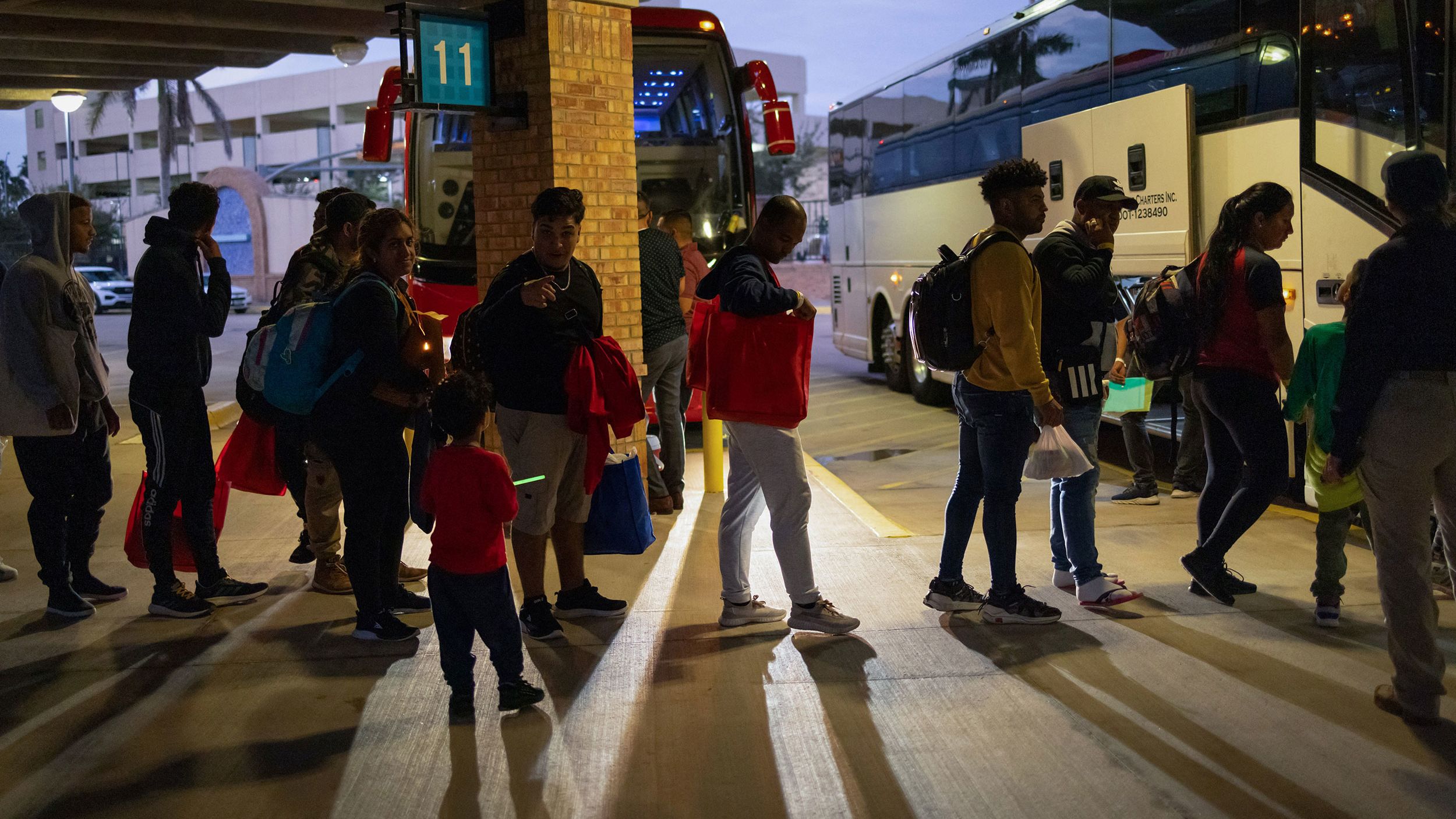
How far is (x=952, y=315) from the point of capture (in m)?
5.18

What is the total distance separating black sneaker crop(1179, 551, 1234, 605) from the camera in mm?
5570

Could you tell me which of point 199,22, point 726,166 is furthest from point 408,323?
point 726,166

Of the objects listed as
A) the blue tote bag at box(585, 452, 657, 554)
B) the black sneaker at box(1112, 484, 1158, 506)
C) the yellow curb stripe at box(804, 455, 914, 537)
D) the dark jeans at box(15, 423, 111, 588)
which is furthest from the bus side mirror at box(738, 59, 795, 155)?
the dark jeans at box(15, 423, 111, 588)

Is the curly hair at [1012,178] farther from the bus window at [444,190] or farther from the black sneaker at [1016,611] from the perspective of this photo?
the bus window at [444,190]

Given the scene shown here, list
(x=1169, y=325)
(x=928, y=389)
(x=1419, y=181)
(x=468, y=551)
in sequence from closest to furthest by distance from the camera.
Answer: (x=1419, y=181) → (x=468, y=551) → (x=1169, y=325) → (x=928, y=389)

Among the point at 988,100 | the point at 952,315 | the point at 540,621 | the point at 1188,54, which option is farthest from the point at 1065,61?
the point at 540,621

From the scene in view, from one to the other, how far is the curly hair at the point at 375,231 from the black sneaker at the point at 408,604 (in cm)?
159

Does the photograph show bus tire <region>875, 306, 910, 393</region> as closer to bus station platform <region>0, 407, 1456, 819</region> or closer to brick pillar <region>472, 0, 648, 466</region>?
brick pillar <region>472, 0, 648, 466</region>

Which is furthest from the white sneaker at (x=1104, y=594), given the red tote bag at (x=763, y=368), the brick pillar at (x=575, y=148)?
the brick pillar at (x=575, y=148)

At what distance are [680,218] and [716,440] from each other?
1.54 m

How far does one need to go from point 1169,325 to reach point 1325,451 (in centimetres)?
103

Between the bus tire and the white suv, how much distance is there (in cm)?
3409

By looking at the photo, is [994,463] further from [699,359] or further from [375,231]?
[375,231]

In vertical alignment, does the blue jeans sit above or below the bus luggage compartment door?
below
